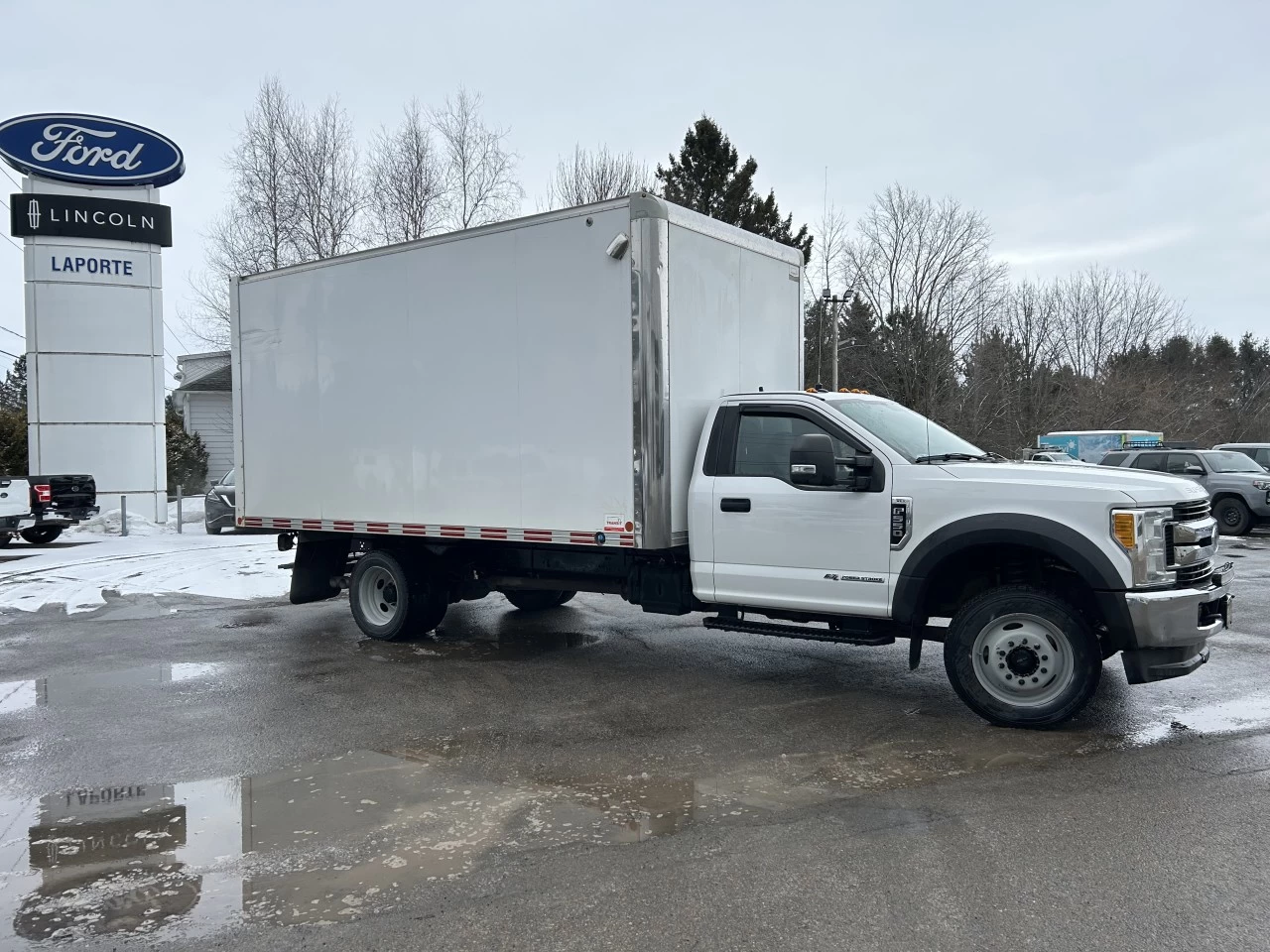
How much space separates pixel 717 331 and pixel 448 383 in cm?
237

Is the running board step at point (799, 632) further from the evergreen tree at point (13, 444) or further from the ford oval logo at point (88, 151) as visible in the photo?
the evergreen tree at point (13, 444)

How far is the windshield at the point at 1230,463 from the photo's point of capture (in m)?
20.2

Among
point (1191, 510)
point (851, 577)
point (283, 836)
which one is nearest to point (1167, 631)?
point (1191, 510)

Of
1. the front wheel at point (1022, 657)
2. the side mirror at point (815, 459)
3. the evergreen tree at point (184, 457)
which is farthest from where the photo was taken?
the evergreen tree at point (184, 457)

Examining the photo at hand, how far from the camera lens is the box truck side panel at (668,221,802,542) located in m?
7.42

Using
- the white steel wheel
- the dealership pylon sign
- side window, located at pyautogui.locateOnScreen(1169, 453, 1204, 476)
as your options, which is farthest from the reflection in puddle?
the dealership pylon sign

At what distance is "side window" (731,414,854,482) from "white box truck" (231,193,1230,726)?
17mm

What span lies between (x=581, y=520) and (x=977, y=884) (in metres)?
4.27

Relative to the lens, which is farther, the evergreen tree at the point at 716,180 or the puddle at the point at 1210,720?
the evergreen tree at the point at 716,180

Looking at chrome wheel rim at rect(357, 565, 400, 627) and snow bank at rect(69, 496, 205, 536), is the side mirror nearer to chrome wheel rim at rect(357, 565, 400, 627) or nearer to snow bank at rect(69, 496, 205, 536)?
chrome wheel rim at rect(357, 565, 400, 627)

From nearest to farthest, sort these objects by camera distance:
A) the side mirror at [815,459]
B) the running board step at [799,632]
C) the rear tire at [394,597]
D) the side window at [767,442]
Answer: the side mirror at [815,459] → the running board step at [799,632] → the side window at [767,442] → the rear tire at [394,597]

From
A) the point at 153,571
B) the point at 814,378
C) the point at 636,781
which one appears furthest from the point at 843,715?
the point at 814,378

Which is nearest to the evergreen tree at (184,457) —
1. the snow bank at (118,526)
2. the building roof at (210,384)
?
the building roof at (210,384)

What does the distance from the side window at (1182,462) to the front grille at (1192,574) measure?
1575cm
